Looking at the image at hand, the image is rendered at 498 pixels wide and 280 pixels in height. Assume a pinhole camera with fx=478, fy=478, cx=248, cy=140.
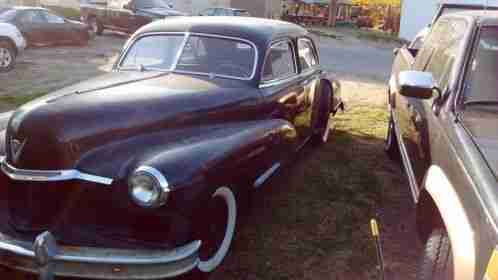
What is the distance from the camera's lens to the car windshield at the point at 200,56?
456cm

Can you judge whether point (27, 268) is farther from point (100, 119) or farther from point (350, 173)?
point (350, 173)

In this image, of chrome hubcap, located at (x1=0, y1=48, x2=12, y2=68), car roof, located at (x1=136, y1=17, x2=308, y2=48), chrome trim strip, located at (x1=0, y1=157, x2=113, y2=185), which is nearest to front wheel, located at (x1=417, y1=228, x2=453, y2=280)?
chrome trim strip, located at (x1=0, y1=157, x2=113, y2=185)

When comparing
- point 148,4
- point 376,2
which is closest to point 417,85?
point 148,4

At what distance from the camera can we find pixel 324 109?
6.43 m

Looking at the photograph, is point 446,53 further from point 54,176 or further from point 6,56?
point 6,56

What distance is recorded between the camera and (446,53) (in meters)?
3.98

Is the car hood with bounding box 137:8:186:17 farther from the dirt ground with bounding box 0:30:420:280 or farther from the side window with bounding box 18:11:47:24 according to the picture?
the side window with bounding box 18:11:47:24

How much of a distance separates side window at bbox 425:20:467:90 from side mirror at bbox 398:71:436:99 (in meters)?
0.17

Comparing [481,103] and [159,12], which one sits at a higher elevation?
[159,12]

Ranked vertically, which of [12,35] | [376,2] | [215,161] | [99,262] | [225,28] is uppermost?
[376,2]

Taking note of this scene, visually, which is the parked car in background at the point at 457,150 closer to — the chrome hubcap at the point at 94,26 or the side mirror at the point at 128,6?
the side mirror at the point at 128,6

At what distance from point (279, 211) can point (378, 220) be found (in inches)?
37.3

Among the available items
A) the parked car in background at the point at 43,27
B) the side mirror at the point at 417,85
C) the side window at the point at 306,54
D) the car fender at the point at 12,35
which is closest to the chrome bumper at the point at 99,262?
the side mirror at the point at 417,85

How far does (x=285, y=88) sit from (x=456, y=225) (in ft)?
9.31
